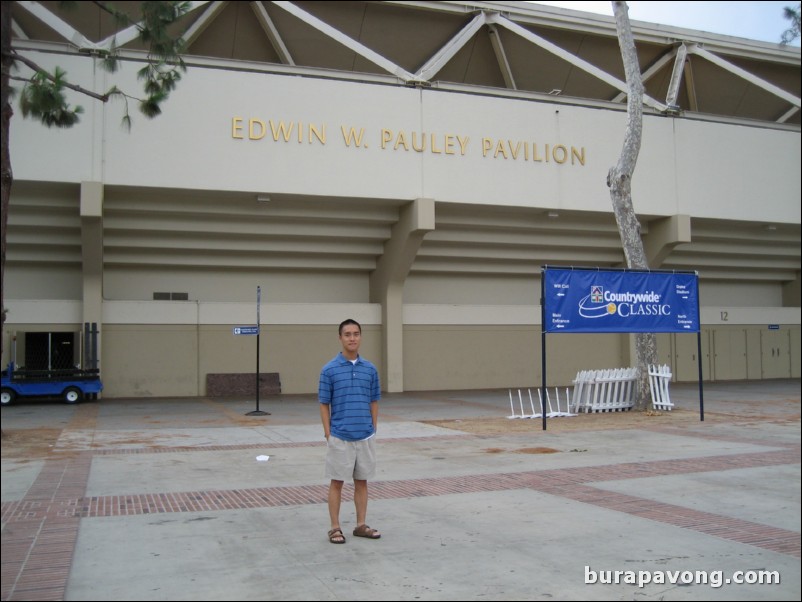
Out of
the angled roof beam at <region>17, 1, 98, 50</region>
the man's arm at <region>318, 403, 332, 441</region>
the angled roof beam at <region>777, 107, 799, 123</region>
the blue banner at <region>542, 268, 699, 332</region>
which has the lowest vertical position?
the man's arm at <region>318, 403, 332, 441</region>

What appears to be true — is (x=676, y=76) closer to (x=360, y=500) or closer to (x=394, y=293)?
(x=394, y=293)

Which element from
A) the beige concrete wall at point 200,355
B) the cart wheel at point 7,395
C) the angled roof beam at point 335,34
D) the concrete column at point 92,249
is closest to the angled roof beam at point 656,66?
the angled roof beam at point 335,34

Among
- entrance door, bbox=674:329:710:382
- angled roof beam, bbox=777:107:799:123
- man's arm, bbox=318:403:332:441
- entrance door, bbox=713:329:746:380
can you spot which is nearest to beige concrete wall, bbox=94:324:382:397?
entrance door, bbox=674:329:710:382

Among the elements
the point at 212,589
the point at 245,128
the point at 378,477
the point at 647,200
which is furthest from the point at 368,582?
the point at 647,200

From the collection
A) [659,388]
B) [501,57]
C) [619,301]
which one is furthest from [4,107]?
[501,57]

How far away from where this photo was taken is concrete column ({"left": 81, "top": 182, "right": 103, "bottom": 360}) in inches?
757

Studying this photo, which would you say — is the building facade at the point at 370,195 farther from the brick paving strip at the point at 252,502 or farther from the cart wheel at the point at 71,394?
the brick paving strip at the point at 252,502

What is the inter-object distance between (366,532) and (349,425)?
3.04 ft

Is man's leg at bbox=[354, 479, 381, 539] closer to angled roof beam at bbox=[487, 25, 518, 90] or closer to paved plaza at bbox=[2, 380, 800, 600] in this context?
paved plaza at bbox=[2, 380, 800, 600]

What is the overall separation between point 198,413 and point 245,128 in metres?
8.15

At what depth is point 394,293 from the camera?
79.8 ft

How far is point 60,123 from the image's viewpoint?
8.45 meters

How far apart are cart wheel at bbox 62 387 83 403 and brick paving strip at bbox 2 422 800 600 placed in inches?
381

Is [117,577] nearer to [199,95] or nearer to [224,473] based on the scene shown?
[224,473]
